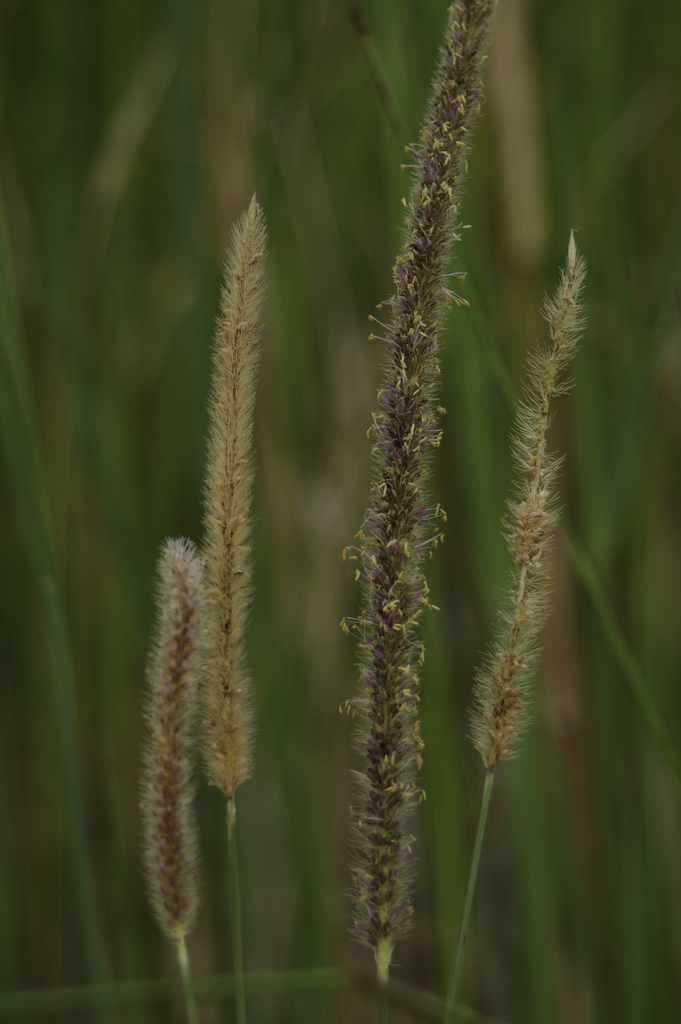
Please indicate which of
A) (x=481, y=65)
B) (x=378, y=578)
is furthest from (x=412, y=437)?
(x=481, y=65)

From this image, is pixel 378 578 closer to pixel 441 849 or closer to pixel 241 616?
pixel 241 616

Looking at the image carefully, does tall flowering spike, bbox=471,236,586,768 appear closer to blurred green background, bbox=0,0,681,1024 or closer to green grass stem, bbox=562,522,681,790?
green grass stem, bbox=562,522,681,790

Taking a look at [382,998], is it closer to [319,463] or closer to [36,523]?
[36,523]

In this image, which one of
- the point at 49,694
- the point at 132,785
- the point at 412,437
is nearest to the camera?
the point at 412,437

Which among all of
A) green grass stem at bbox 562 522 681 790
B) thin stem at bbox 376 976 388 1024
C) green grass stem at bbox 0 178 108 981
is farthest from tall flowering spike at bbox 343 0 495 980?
green grass stem at bbox 0 178 108 981

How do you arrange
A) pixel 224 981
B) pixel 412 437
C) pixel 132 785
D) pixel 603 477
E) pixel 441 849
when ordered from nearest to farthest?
1. pixel 412 437
2. pixel 224 981
3. pixel 441 849
4. pixel 603 477
5. pixel 132 785

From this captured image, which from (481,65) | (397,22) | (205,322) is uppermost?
(397,22)

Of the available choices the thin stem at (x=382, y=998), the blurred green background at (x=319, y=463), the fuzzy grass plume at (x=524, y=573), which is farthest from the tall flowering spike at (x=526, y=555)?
the blurred green background at (x=319, y=463)
